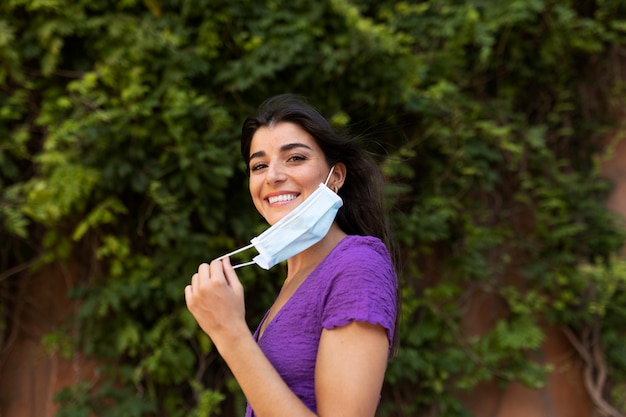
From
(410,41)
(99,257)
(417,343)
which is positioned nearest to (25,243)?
(99,257)

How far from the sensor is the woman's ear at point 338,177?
1.46m

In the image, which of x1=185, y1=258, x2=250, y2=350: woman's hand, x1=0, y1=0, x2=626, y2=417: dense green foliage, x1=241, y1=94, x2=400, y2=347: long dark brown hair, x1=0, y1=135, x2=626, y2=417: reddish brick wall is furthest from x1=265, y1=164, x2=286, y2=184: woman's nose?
x1=0, y1=135, x2=626, y2=417: reddish brick wall

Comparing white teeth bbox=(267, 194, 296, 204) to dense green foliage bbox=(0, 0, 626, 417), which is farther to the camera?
dense green foliage bbox=(0, 0, 626, 417)

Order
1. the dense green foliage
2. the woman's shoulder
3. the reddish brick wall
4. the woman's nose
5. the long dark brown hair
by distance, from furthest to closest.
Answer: the reddish brick wall → the dense green foliage → the long dark brown hair → the woman's nose → the woman's shoulder

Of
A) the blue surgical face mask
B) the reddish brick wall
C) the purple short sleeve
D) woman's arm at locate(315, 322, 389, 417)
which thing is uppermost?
the blue surgical face mask

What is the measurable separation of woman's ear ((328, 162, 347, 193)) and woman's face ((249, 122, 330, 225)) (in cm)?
5

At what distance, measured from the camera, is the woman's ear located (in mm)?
1463

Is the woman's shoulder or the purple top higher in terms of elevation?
the woman's shoulder

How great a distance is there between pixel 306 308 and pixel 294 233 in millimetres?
180

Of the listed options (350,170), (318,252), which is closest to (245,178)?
(350,170)

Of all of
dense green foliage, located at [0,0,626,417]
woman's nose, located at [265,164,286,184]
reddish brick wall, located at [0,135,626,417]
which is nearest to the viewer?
woman's nose, located at [265,164,286,184]

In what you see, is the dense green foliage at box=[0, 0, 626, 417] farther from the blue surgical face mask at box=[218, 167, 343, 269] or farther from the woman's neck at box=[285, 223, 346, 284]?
the blue surgical face mask at box=[218, 167, 343, 269]

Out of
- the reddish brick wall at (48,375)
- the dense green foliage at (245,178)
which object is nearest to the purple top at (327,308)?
the dense green foliage at (245,178)

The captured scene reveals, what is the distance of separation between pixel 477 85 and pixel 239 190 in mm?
1662
